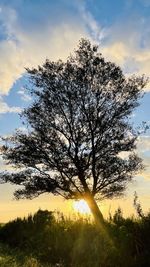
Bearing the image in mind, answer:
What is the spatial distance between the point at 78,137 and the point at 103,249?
1891 cm

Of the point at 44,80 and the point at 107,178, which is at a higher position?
the point at 44,80

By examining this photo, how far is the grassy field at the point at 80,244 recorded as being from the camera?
600 inches

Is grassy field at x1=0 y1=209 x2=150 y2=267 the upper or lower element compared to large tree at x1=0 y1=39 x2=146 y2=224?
lower

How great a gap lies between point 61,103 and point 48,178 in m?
6.19

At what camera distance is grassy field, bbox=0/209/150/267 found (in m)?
15.2

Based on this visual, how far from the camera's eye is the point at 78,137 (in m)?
34.9

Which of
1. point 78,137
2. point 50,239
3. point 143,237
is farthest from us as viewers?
point 78,137

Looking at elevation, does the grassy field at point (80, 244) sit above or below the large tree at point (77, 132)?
below

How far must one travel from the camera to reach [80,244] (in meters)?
17.8

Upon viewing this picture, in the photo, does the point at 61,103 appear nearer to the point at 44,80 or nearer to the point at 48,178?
the point at 44,80

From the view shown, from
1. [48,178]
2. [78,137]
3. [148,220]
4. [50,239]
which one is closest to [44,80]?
[78,137]

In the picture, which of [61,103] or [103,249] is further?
[61,103]

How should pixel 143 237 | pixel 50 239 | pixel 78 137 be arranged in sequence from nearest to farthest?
pixel 143 237 → pixel 50 239 → pixel 78 137

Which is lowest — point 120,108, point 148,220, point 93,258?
point 93,258
